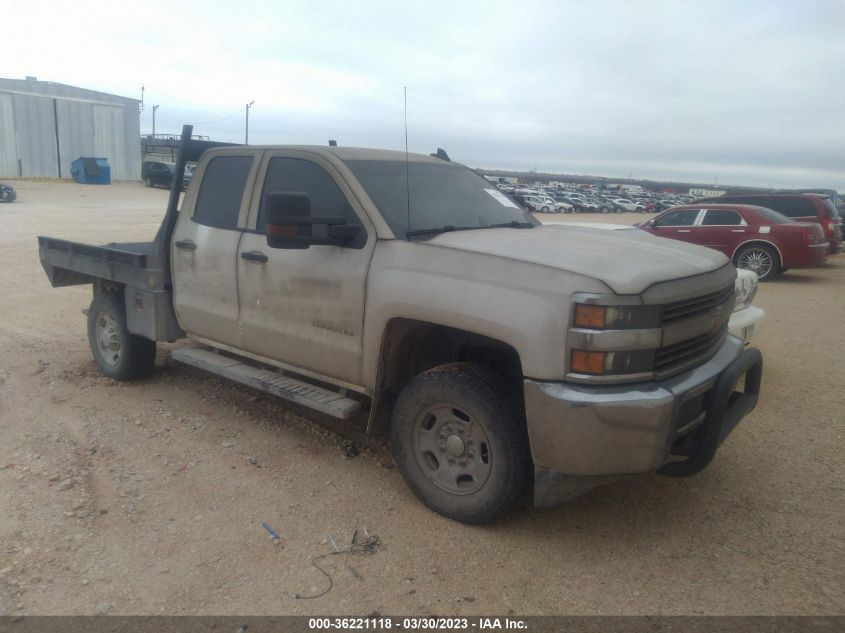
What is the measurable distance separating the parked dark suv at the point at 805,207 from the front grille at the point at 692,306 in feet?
39.6

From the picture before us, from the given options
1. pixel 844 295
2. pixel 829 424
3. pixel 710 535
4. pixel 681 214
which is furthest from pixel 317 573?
pixel 681 214

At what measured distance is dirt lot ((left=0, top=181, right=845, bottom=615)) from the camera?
2.90 metres

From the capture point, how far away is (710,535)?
3398 mm

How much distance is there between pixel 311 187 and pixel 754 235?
Answer: 449 inches

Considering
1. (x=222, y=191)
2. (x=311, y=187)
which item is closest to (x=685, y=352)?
(x=311, y=187)

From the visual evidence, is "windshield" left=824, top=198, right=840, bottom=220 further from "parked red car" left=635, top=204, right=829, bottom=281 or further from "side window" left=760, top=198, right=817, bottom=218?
"parked red car" left=635, top=204, right=829, bottom=281

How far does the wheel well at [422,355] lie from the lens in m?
3.50

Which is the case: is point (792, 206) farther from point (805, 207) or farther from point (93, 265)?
point (93, 265)

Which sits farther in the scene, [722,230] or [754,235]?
[722,230]

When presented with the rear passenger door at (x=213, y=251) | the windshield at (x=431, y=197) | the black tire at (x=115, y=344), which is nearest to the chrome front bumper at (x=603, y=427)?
the windshield at (x=431, y=197)

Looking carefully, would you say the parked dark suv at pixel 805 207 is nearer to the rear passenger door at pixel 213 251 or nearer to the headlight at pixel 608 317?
the rear passenger door at pixel 213 251

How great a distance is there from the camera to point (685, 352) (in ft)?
10.4

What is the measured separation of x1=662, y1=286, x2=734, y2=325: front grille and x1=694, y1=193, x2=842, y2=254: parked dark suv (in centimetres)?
1208

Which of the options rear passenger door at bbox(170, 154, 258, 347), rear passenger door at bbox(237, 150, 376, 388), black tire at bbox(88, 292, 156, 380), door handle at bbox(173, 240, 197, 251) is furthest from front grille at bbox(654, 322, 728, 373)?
black tire at bbox(88, 292, 156, 380)
